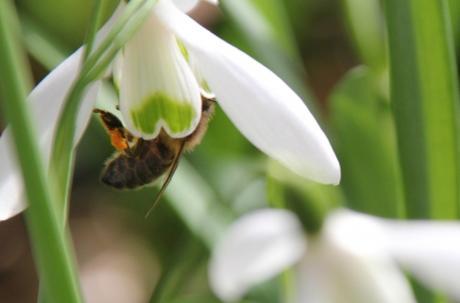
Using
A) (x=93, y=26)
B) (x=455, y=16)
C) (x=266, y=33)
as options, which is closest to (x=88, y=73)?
(x=93, y=26)

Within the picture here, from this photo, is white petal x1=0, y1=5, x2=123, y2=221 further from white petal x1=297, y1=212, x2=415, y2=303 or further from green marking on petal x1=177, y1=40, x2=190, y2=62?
white petal x1=297, y1=212, x2=415, y2=303

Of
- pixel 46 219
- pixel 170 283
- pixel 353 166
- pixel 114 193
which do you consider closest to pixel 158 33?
pixel 46 219

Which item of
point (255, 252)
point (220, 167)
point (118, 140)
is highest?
point (118, 140)

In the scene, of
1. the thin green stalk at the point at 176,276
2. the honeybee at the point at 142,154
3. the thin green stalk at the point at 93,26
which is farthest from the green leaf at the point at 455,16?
the thin green stalk at the point at 93,26

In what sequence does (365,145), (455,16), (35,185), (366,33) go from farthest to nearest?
(366,33) → (455,16) → (365,145) → (35,185)

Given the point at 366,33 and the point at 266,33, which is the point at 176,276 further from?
the point at 366,33

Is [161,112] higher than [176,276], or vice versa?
[161,112]

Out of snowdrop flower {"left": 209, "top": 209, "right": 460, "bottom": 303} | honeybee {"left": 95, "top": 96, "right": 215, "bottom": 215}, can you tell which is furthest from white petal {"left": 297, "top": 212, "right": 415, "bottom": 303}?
honeybee {"left": 95, "top": 96, "right": 215, "bottom": 215}

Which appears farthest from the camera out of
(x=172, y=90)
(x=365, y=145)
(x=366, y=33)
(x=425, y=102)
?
(x=366, y=33)
